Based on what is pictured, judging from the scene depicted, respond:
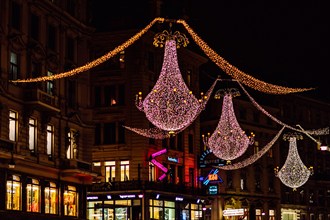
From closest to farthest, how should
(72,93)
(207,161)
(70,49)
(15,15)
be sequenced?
(15,15) < (72,93) < (70,49) < (207,161)

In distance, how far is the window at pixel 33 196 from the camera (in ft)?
150

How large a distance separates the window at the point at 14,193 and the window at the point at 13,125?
2365mm

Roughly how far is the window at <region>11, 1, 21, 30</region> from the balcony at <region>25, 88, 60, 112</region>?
4039 mm

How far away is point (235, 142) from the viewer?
62.6 metres

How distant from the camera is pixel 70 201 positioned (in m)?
51.4

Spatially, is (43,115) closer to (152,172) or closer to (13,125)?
(13,125)

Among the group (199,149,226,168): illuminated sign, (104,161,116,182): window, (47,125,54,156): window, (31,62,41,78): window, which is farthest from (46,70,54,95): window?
(199,149,226,168): illuminated sign

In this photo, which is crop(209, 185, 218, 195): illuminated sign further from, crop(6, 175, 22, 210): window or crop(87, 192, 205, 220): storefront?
crop(6, 175, 22, 210): window

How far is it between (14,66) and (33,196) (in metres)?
8.12

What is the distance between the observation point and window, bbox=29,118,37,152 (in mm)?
46569

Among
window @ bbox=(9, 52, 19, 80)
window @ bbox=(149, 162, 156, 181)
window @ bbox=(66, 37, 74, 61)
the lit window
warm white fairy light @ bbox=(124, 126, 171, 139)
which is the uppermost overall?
window @ bbox=(66, 37, 74, 61)

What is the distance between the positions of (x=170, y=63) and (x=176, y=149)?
39273 mm

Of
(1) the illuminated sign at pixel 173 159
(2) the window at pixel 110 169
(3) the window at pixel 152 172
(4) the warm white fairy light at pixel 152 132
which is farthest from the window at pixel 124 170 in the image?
(1) the illuminated sign at pixel 173 159

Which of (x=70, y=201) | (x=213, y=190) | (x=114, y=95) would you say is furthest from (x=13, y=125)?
(x=213, y=190)
